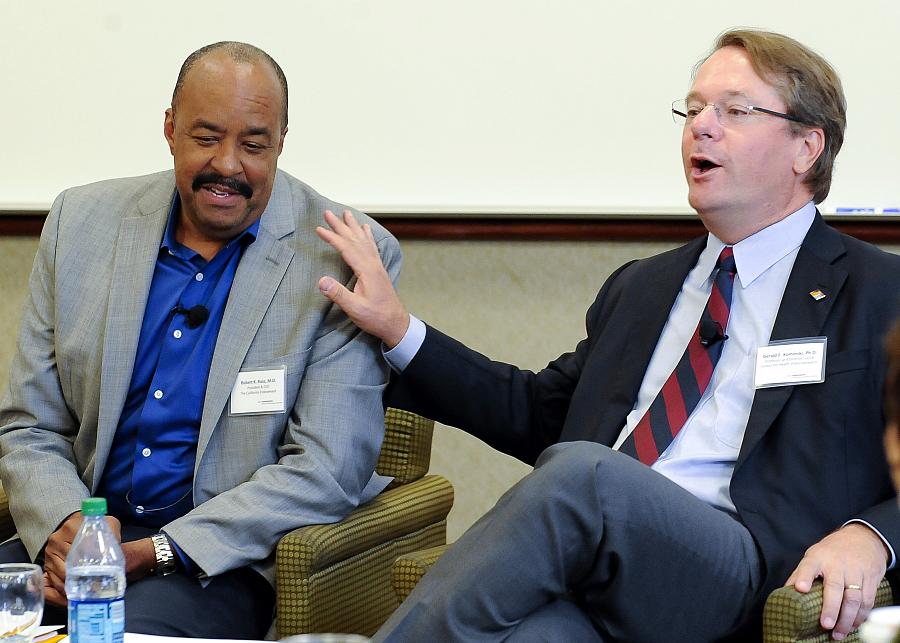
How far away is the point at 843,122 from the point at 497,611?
1.50m

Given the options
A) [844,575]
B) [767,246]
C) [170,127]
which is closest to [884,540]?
[844,575]

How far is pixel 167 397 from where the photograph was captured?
2.84m

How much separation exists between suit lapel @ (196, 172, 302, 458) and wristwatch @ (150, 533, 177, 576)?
0.71 ft

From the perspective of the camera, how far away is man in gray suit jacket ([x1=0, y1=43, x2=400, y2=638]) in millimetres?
2752

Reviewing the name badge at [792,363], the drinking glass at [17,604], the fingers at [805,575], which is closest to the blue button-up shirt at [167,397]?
the drinking glass at [17,604]

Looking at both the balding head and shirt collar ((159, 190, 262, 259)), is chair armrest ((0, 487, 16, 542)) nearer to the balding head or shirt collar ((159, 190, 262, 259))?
shirt collar ((159, 190, 262, 259))

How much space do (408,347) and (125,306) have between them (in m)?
0.67

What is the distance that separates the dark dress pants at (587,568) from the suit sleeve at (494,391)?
61cm

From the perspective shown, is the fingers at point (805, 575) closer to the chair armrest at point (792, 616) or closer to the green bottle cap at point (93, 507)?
the chair armrest at point (792, 616)

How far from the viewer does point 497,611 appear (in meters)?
2.15

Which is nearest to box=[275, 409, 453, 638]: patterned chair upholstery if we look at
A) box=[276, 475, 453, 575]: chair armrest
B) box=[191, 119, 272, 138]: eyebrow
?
box=[276, 475, 453, 575]: chair armrest

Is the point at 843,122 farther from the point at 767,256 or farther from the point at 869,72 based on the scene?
the point at 869,72

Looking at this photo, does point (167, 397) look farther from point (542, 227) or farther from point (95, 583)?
point (542, 227)

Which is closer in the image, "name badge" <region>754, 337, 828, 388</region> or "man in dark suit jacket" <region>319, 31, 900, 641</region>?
"man in dark suit jacket" <region>319, 31, 900, 641</region>
